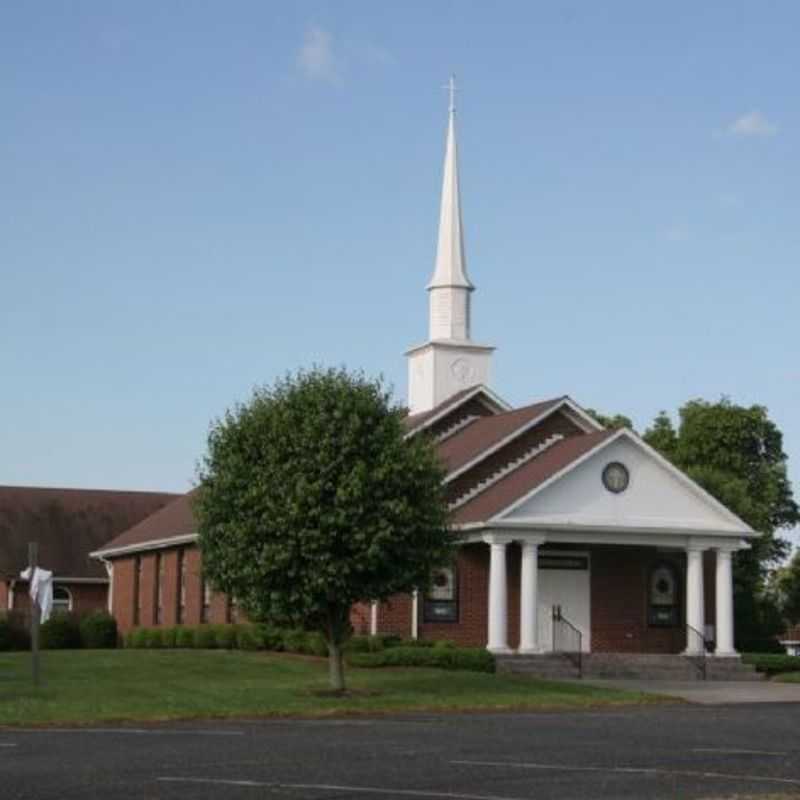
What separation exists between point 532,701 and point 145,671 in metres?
9.51

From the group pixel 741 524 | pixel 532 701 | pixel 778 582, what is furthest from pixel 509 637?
pixel 778 582

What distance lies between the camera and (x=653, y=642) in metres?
43.8

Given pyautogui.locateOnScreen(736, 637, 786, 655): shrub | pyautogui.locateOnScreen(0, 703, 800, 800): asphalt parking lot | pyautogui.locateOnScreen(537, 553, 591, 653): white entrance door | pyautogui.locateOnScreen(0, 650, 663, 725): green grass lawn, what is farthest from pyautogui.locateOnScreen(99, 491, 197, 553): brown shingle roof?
pyautogui.locateOnScreen(0, 703, 800, 800): asphalt parking lot

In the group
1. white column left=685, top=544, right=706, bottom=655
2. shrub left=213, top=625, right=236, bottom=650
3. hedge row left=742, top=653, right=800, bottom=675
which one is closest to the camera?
hedge row left=742, top=653, right=800, bottom=675

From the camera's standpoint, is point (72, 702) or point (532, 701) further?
point (532, 701)

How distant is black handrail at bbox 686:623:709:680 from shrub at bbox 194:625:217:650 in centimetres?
1215

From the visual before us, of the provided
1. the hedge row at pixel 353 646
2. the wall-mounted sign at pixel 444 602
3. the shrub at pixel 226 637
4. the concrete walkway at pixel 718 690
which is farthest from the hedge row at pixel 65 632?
the concrete walkway at pixel 718 690

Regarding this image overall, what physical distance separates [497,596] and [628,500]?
433 centimetres

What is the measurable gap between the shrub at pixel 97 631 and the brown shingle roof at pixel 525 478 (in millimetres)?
14517

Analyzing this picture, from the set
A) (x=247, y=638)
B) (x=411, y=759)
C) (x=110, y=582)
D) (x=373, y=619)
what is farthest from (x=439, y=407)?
(x=411, y=759)

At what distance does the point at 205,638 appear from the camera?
44094 millimetres

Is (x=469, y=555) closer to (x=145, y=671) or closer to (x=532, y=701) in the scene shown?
(x=145, y=671)

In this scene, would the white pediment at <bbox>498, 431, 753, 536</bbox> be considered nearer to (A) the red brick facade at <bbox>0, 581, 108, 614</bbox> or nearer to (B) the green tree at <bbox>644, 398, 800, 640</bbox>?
(B) the green tree at <bbox>644, 398, 800, 640</bbox>

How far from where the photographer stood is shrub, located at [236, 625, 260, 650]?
4156cm
